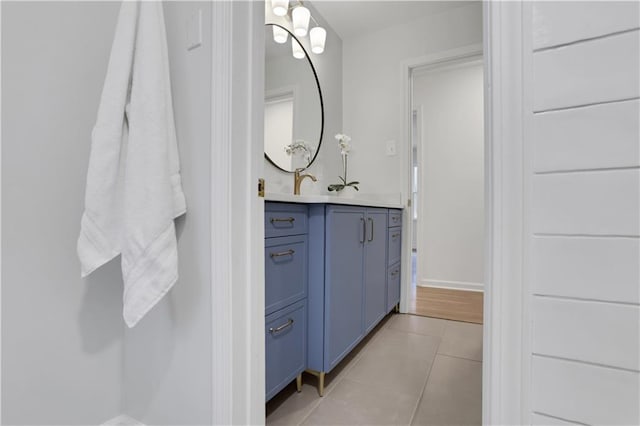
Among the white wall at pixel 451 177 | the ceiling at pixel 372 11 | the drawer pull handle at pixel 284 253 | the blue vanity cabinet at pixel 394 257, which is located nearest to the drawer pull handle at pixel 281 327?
the drawer pull handle at pixel 284 253

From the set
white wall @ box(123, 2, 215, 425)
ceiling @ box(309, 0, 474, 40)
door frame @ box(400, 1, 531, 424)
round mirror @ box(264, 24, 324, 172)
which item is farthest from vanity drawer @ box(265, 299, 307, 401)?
ceiling @ box(309, 0, 474, 40)

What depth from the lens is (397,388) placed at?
1.50 metres

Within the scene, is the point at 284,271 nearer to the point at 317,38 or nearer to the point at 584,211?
the point at 584,211

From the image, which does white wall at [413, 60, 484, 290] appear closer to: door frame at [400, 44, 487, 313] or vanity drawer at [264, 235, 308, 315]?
door frame at [400, 44, 487, 313]

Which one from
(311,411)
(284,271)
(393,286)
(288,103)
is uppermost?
(288,103)

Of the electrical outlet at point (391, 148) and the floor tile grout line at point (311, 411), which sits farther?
the electrical outlet at point (391, 148)

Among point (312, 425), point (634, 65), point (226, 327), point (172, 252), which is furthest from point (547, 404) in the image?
point (312, 425)

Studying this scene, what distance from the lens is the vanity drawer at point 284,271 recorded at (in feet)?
3.98

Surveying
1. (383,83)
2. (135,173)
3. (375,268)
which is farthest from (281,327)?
(383,83)

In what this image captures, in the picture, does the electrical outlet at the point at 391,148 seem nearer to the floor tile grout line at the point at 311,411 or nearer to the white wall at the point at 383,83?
the white wall at the point at 383,83

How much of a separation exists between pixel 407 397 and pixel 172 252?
1.23 meters

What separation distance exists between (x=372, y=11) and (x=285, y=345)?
2552mm

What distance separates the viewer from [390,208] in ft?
7.66

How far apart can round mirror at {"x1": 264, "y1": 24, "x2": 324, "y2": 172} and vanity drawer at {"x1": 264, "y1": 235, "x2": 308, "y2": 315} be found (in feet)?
2.75
